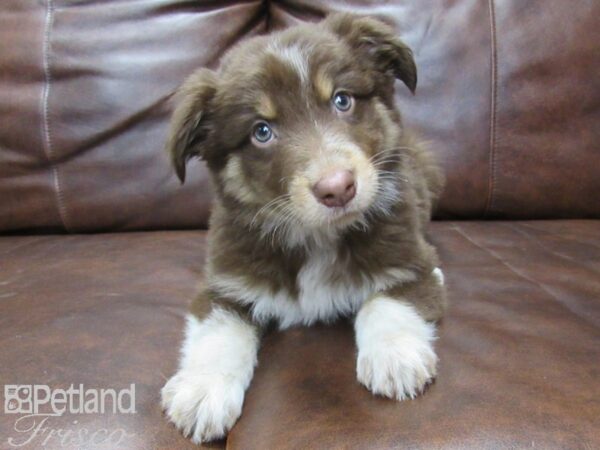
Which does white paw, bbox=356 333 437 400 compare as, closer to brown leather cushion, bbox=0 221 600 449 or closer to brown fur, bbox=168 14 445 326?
brown leather cushion, bbox=0 221 600 449

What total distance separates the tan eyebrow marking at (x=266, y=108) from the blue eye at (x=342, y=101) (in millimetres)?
228

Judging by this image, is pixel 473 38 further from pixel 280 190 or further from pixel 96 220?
pixel 96 220

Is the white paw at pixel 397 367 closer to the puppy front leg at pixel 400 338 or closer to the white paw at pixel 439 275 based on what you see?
the puppy front leg at pixel 400 338

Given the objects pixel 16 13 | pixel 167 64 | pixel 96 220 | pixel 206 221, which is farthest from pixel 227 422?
pixel 16 13

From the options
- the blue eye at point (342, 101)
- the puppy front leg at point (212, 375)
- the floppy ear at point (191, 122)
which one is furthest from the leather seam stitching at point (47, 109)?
the blue eye at point (342, 101)

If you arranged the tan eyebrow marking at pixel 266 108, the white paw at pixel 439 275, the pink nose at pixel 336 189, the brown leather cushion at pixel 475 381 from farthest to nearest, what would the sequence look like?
the white paw at pixel 439 275 → the tan eyebrow marking at pixel 266 108 → the pink nose at pixel 336 189 → the brown leather cushion at pixel 475 381

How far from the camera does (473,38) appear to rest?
301cm

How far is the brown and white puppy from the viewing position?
1.79 metres

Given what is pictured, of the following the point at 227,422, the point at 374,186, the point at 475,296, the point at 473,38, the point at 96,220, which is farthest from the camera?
the point at 96,220

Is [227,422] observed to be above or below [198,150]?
below

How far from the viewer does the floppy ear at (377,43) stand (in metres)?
2.09

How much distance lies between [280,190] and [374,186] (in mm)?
333

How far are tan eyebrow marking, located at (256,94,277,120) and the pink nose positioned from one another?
1.20 ft

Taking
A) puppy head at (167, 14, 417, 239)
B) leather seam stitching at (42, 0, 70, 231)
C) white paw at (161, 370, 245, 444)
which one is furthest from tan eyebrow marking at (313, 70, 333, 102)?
leather seam stitching at (42, 0, 70, 231)
